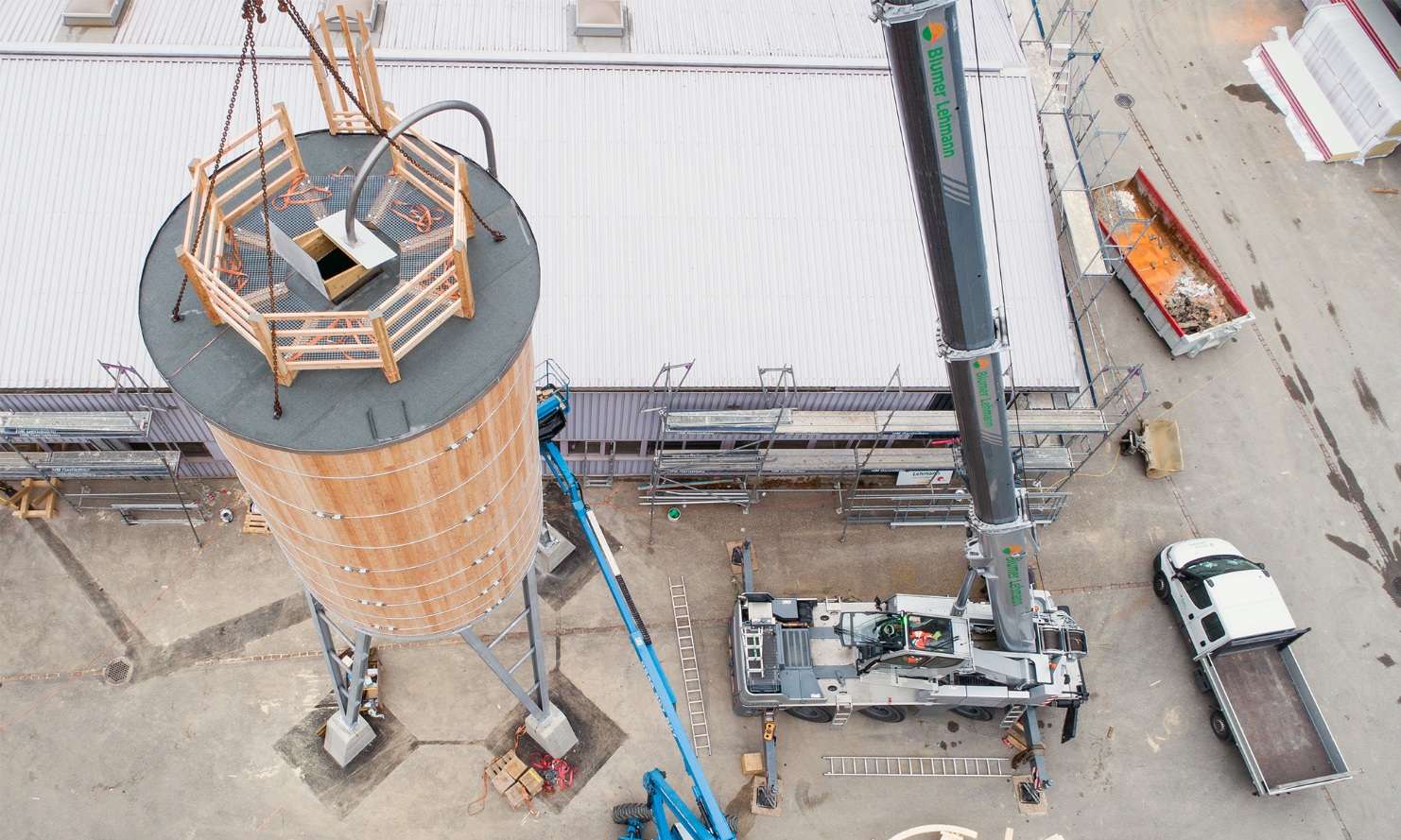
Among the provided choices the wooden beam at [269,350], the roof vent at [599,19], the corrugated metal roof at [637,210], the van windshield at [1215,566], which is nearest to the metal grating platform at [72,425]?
the corrugated metal roof at [637,210]

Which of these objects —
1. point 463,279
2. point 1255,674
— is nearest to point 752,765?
point 1255,674

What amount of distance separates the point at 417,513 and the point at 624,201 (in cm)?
1664

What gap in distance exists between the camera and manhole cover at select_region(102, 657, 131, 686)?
28281 millimetres

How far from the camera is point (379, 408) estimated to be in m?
14.3

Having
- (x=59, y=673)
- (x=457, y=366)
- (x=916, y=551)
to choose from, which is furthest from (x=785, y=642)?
(x=59, y=673)

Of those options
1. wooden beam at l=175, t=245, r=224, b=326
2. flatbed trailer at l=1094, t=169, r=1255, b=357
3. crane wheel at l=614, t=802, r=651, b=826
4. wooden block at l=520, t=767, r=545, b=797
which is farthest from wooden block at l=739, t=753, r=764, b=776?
flatbed trailer at l=1094, t=169, r=1255, b=357

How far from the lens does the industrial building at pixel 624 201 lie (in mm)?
28797

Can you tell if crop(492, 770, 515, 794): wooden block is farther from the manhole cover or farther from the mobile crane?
the manhole cover

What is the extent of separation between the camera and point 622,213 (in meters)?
30.4

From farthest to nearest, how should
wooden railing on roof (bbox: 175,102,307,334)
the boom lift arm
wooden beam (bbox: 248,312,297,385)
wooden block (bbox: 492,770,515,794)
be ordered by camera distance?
wooden block (bbox: 492,770,515,794), the boom lift arm, wooden railing on roof (bbox: 175,102,307,334), wooden beam (bbox: 248,312,297,385)

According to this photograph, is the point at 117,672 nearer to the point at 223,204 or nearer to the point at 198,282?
the point at 223,204

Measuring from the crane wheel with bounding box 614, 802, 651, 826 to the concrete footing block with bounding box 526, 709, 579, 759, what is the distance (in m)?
2.30

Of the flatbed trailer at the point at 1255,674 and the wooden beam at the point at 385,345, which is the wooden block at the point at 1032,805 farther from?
the wooden beam at the point at 385,345

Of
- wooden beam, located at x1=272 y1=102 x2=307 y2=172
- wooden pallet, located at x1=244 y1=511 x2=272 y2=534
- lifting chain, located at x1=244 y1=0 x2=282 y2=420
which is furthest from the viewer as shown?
wooden pallet, located at x1=244 y1=511 x2=272 y2=534
